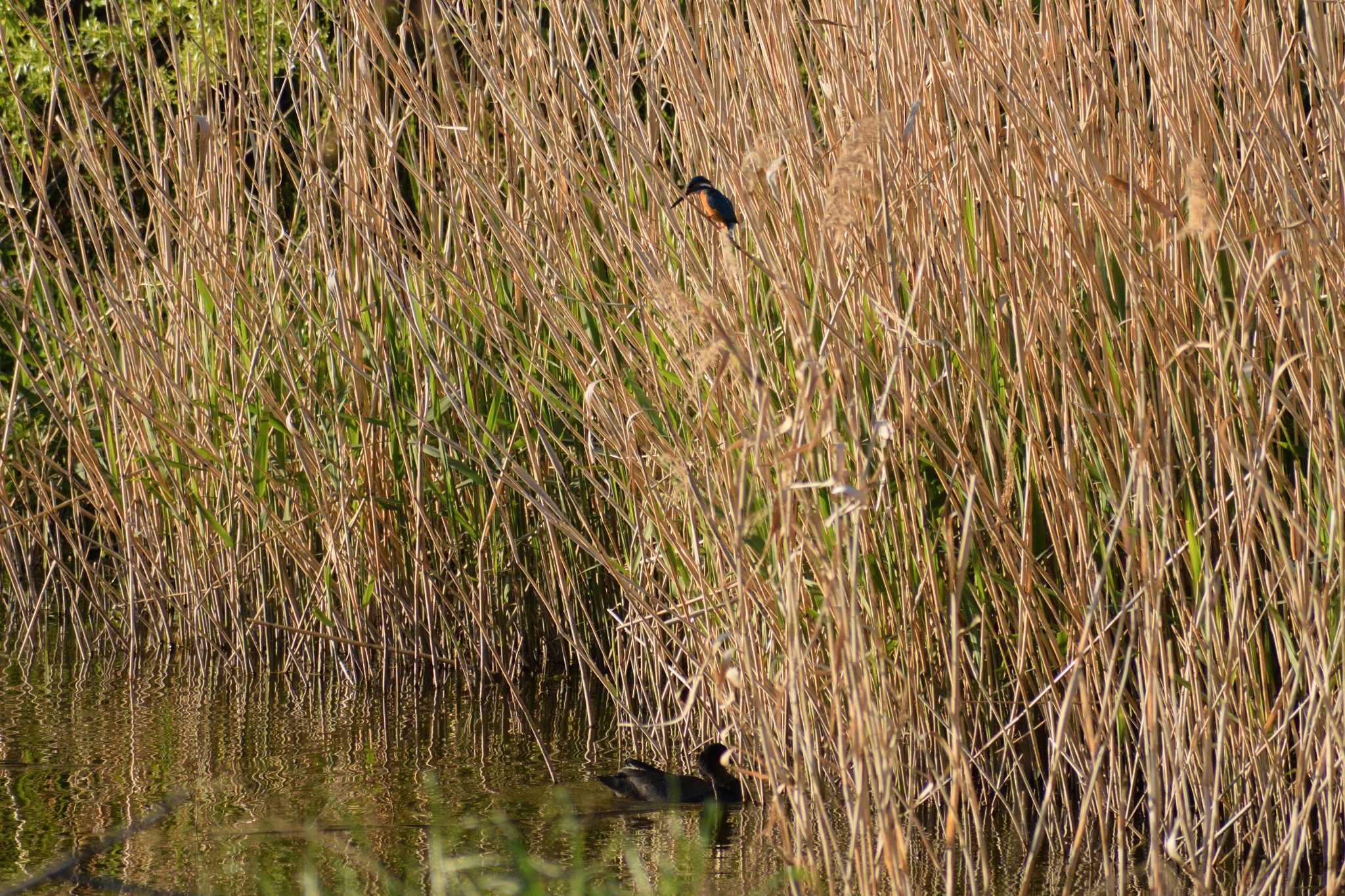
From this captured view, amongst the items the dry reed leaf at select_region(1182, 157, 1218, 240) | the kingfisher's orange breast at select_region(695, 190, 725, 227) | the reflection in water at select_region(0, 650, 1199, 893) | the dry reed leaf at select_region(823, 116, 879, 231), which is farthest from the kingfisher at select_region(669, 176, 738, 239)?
the reflection in water at select_region(0, 650, 1199, 893)

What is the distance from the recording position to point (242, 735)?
2.99 metres

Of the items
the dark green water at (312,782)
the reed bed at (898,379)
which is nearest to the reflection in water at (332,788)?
the dark green water at (312,782)

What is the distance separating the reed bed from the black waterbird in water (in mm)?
86

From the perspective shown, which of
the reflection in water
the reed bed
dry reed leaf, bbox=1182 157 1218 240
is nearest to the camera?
dry reed leaf, bbox=1182 157 1218 240

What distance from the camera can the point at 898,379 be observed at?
195 cm

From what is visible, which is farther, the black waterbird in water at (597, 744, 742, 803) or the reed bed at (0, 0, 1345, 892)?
the black waterbird in water at (597, 744, 742, 803)

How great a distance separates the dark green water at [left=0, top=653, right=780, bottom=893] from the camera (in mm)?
2225

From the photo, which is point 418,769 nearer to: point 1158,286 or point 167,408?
point 167,408

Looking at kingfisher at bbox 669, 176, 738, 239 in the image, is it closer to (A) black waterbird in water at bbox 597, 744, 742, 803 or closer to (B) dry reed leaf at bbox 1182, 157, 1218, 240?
(B) dry reed leaf at bbox 1182, 157, 1218, 240

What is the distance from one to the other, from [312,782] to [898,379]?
1353 mm

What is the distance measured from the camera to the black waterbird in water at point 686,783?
2.45 m

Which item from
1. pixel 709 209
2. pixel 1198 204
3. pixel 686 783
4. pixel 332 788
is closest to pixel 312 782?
pixel 332 788

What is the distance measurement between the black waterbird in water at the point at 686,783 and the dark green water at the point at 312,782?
4cm

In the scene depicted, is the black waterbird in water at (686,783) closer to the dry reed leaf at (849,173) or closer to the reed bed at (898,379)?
the reed bed at (898,379)
